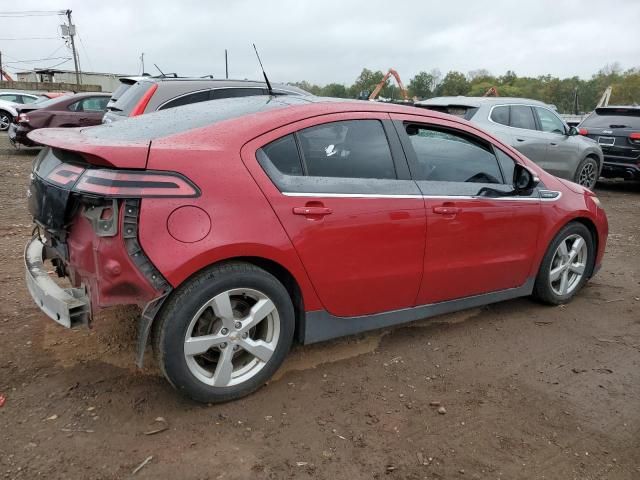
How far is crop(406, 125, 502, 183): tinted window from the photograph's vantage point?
3531 mm

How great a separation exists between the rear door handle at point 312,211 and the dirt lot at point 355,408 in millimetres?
997

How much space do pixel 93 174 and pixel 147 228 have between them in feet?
1.23

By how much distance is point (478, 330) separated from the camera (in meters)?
4.00

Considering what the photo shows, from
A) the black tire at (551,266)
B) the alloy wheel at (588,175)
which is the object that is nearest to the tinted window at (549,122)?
the alloy wheel at (588,175)

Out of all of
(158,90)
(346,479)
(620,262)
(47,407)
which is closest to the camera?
(346,479)

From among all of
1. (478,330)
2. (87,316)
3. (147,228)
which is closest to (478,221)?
(478,330)

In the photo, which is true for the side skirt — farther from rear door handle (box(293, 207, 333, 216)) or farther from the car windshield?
the car windshield

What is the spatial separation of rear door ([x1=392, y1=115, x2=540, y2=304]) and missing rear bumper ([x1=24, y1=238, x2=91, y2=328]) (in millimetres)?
2011

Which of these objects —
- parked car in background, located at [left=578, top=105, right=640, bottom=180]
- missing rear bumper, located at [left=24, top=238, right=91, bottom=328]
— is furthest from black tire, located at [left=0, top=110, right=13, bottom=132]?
missing rear bumper, located at [left=24, top=238, right=91, bottom=328]

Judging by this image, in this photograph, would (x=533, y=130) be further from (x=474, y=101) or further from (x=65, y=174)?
(x=65, y=174)

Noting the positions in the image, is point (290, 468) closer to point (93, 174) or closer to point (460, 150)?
point (93, 174)

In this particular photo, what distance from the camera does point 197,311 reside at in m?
2.66

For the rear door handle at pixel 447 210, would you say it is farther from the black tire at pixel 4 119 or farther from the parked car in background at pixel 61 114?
the black tire at pixel 4 119

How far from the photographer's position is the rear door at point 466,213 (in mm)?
3490
